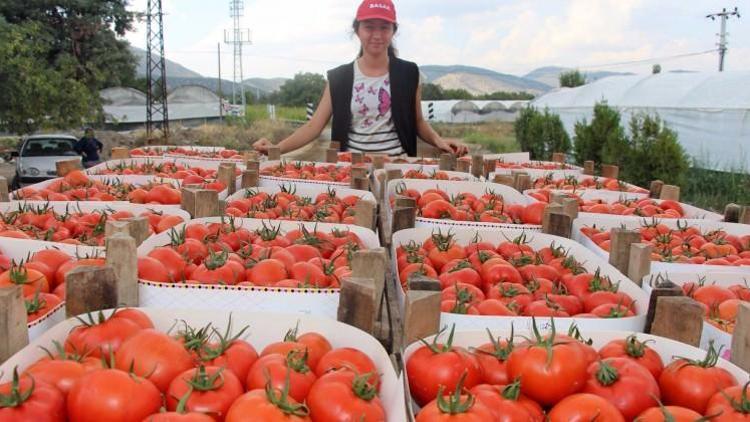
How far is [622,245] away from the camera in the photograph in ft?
7.95

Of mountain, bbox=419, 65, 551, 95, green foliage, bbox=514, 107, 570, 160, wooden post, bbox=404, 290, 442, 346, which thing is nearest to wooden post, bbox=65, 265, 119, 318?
wooden post, bbox=404, 290, 442, 346

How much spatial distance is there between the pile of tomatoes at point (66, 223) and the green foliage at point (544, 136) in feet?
46.2

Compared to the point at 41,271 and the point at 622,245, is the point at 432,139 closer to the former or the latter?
the point at 622,245

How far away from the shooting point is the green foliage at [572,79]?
36.7 meters

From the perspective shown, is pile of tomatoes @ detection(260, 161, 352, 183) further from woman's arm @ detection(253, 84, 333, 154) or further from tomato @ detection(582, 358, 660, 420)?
tomato @ detection(582, 358, 660, 420)

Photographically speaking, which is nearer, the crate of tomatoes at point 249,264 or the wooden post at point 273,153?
the crate of tomatoes at point 249,264

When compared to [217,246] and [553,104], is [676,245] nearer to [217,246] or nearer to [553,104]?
[217,246]

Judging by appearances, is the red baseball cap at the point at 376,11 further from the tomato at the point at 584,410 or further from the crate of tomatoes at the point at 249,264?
the tomato at the point at 584,410

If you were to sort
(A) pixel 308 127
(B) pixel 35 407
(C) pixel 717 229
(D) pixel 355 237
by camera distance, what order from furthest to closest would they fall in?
(A) pixel 308 127 → (C) pixel 717 229 → (D) pixel 355 237 → (B) pixel 35 407

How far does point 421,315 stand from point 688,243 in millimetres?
1936

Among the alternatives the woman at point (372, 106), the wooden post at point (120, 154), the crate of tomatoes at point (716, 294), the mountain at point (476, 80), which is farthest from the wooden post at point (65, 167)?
the mountain at point (476, 80)

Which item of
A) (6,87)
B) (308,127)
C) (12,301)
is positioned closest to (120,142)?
(6,87)

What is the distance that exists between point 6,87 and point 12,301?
13.9m

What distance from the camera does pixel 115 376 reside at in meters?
1.27
